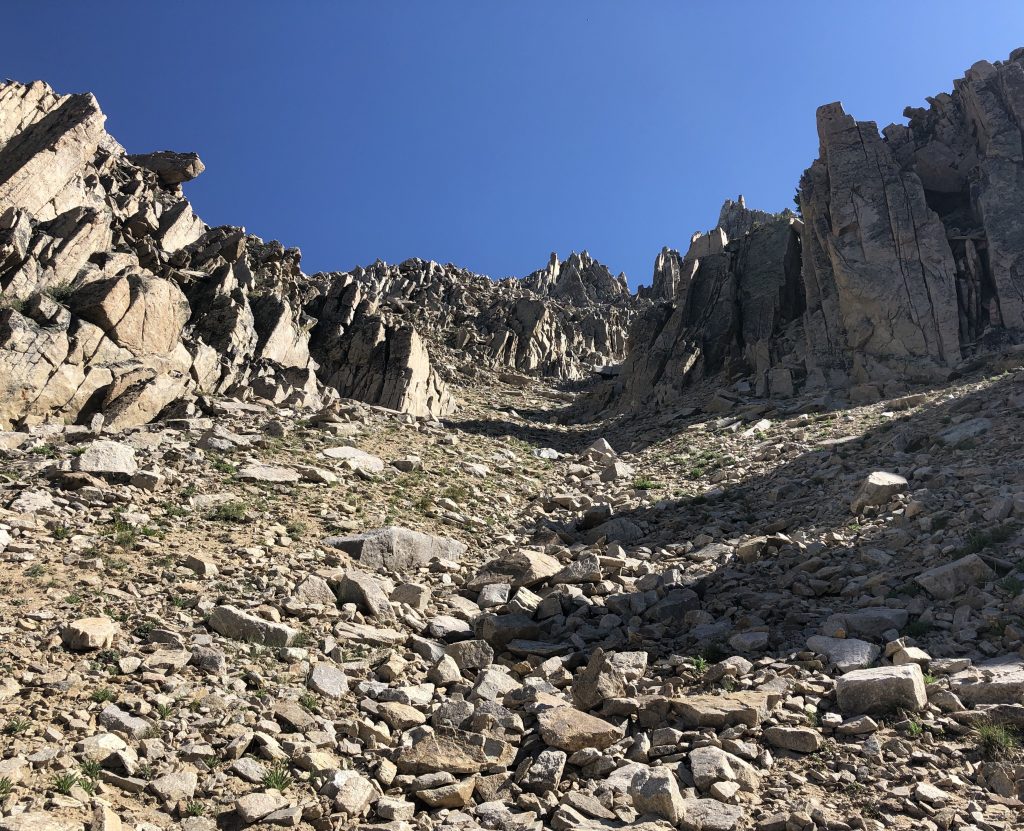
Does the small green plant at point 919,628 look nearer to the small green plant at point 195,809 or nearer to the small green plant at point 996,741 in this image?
the small green plant at point 996,741

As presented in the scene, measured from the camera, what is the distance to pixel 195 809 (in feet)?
18.8

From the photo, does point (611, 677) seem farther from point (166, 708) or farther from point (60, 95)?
point (60, 95)

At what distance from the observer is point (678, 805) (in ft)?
19.2

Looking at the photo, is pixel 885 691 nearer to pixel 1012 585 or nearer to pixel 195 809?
pixel 1012 585

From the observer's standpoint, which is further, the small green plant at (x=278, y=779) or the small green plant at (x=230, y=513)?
the small green plant at (x=230, y=513)

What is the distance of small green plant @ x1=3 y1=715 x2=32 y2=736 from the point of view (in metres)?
6.19

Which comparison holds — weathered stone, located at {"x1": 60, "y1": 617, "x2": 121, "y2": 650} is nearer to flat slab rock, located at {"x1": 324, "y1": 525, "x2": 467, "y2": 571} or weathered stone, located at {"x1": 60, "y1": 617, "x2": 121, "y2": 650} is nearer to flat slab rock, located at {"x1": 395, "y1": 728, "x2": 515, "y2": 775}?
flat slab rock, located at {"x1": 395, "y1": 728, "x2": 515, "y2": 775}

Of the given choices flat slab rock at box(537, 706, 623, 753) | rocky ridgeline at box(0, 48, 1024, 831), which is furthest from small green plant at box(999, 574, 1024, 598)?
flat slab rock at box(537, 706, 623, 753)

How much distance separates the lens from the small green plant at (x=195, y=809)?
572 cm

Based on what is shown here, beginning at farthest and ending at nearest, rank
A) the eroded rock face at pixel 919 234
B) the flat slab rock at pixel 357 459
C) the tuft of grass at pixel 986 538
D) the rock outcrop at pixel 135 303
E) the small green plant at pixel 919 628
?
1. the eroded rock face at pixel 919 234
2. the rock outcrop at pixel 135 303
3. the flat slab rock at pixel 357 459
4. the tuft of grass at pixel 986 538
5. the small green plant at pixel 919 628

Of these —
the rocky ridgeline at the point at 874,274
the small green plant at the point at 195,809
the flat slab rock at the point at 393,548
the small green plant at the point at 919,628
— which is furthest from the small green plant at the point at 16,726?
the rocky ridgeline at the point at 874,274

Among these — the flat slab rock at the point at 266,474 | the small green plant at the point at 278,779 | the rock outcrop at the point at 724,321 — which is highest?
the rock outcrop at the point at 724,321

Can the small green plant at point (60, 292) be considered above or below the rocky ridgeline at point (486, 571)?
above

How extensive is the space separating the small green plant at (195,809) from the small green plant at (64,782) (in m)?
0.90
